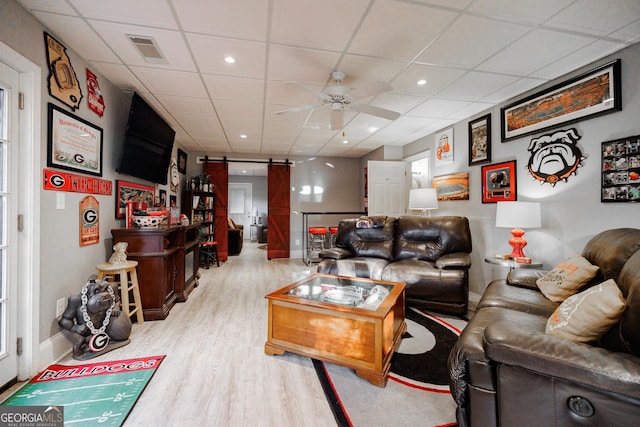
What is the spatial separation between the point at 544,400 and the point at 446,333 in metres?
1.62

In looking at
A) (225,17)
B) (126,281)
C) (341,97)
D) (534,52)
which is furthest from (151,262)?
(534,52)

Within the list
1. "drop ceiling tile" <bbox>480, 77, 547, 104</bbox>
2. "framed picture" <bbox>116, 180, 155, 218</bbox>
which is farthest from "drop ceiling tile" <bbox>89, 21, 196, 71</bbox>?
"drop ceiling tile" <bbox>480, 77, 547, 104</bbox>

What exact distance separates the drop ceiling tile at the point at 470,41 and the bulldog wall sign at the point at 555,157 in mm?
1131

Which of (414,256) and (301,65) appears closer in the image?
(301,65)

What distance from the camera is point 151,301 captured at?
2801mm

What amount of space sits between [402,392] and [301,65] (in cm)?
262

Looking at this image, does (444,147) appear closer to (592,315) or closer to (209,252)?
(592,315)

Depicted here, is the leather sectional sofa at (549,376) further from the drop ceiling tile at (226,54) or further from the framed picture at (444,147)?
the framed picture at (444,147)

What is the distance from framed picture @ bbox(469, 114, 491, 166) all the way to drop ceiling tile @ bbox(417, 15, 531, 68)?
1.30m

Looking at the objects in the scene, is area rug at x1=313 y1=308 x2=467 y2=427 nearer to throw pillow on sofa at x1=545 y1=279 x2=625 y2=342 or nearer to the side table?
throw pillow on sofa at x1=545 y1=279 x2=625 y2=342

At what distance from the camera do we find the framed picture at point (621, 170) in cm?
206

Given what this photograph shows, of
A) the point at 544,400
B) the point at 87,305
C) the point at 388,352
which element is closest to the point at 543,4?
the point at 544,400

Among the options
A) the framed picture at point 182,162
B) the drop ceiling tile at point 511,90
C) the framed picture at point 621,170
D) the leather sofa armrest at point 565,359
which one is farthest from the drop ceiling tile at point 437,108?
the framed picture at point 182,162

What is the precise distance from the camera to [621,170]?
2.15 m
